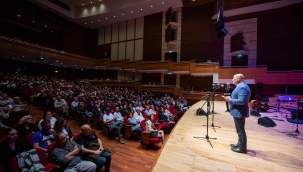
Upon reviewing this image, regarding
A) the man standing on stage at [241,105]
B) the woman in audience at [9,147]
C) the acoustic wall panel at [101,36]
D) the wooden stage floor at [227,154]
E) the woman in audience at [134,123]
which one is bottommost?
the woman in audience at [134,123]

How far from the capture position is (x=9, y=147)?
2.01 metres

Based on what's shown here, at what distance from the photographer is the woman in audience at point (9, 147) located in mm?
1887

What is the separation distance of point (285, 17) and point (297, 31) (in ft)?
3.59

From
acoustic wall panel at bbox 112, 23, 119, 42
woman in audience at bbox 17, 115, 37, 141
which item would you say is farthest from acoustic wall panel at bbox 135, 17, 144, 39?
woman in audience at bbox 17, 115, 37, 141

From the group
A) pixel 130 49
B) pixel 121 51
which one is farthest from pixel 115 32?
pixel 130 49

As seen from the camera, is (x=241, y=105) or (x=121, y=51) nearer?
(x=241, y=105)

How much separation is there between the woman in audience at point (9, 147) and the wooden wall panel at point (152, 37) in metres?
12.4

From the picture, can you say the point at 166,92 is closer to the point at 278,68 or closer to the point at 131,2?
the point at 278,68

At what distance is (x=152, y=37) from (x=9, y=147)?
44.4 feet

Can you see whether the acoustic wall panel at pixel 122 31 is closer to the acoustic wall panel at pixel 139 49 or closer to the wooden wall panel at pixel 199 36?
the acoustic wall panel at pixel 139 49

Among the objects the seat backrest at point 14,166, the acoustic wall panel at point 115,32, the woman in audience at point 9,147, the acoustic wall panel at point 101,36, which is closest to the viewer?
the seat backrest at point 14,166

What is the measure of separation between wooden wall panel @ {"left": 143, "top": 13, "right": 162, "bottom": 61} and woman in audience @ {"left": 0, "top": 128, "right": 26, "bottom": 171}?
1242 centimetres

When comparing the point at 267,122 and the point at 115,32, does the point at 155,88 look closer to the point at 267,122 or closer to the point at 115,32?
the point at 267,122

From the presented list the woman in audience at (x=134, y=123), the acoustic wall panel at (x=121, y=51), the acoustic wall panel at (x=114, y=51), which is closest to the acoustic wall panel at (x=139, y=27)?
the acoustic wall panel at (x=121, y=51)
